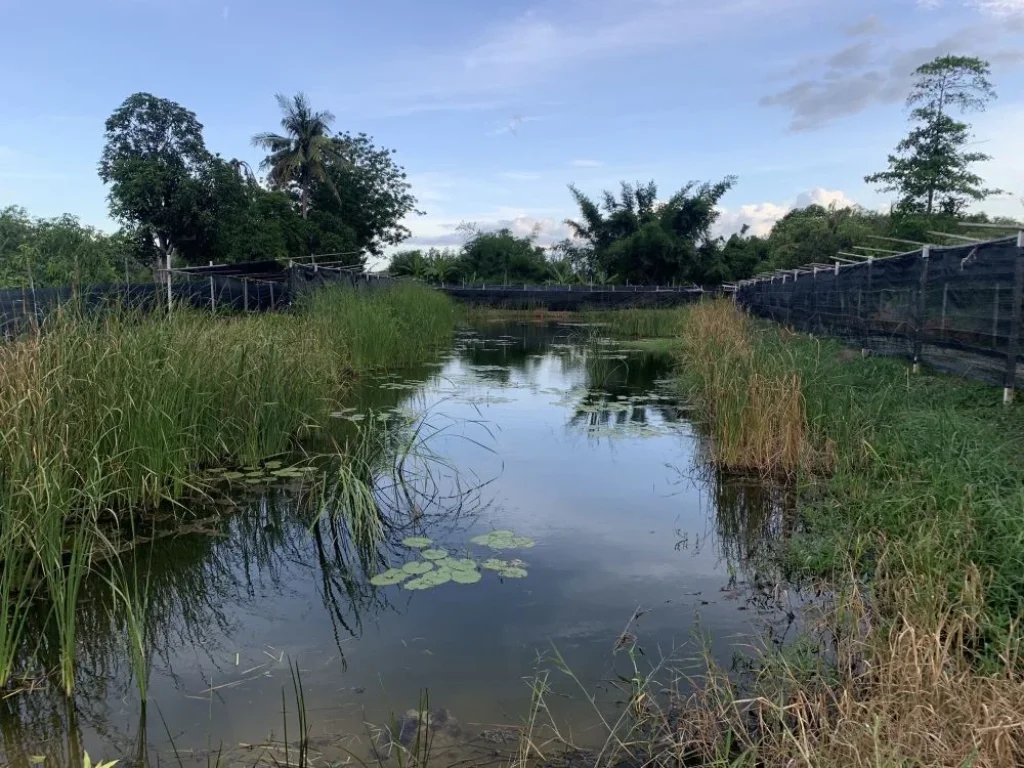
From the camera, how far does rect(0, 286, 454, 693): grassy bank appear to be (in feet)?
8.71

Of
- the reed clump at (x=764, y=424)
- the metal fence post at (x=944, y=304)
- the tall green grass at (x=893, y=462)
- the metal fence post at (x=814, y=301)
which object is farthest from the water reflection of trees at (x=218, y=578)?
the metal fence post at (x=814, y=301)

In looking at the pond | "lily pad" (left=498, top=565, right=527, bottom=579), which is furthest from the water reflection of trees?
"lily pad" (left=498, top=565, right=527, bottom=579)

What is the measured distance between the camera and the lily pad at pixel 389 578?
132 inches

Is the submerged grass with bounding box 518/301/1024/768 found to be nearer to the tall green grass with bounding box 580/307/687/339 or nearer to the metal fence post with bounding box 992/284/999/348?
the metal fence post with bounding box 992/284/999/348

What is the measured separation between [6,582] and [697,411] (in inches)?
254

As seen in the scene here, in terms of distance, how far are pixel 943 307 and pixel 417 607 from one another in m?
5.89

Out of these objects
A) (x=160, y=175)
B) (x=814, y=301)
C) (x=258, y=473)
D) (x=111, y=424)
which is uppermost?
(x=160, y=175)

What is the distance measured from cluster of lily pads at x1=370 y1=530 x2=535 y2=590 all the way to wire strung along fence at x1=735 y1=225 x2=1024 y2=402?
13.4 feet

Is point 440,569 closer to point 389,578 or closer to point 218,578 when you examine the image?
point 389,578

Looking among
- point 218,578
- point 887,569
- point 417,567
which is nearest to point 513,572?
point 417,567

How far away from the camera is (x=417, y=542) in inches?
152

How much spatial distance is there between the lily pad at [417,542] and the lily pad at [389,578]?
0.35 metres

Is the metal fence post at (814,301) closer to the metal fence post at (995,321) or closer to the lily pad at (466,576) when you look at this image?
the metal fence post at (995,321)

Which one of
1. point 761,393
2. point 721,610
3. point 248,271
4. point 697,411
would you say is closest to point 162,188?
point 248,271
